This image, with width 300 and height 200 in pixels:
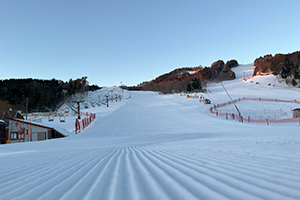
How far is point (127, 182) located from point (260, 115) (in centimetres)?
3511

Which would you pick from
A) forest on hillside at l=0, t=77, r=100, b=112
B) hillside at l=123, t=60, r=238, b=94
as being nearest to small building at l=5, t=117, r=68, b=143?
forest on hillside at l=0, t=77, r=100, b=112

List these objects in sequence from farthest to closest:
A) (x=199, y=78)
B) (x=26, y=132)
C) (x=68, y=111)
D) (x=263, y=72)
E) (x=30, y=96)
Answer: (x=263, y=72) → (x=199, y=78) → (x=30, y=96) → (x=68, y=111) → (x=26, y=132)

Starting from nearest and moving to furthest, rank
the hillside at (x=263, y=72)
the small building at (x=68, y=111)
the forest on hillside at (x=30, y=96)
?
the small building at (x=68, y=111), the hillside at (x=263, y=72), the forest on hillside at (x=30, y=96)

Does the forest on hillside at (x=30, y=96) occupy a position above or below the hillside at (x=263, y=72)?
below

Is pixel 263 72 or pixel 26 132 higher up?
pixel 263 72

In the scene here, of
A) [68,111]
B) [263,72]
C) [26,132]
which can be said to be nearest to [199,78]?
[263,72]

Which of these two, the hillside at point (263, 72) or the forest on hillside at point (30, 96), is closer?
the hillside at point (263, 72)

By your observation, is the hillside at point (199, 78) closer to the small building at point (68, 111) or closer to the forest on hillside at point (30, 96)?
the small building at point (68, 111)

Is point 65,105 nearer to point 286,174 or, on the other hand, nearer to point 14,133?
point 14,133

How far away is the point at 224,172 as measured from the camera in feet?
8.94

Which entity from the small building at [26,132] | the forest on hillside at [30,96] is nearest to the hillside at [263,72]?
the forest on hillside at [30,96]

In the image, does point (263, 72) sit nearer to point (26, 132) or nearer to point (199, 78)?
point (199, 78)

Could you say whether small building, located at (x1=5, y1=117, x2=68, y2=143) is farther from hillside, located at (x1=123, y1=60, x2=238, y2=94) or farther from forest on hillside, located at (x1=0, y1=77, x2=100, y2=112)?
hillside, located at (x1=123, y1=60, x2=238, y2=94)

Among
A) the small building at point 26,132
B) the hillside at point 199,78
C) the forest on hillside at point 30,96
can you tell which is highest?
the hillside at point 199,78
